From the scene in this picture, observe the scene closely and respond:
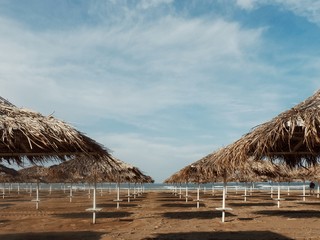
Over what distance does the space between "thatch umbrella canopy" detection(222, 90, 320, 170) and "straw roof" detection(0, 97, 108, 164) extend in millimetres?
2478

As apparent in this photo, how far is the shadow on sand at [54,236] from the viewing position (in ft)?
39.5

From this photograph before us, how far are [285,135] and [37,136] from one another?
13.2 feet

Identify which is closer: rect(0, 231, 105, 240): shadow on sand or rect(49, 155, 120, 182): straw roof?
rect(0, 231, 105, 240): shadow on sand

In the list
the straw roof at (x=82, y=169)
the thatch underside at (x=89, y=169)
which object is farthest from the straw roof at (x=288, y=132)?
the straw roof at (x=82, y=169)

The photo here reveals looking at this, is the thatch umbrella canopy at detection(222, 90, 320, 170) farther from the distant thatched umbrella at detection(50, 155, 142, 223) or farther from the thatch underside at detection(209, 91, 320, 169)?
the distant thatched umbrella at detection(50, 155, 142, 223)

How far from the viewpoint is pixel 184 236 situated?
12188mm

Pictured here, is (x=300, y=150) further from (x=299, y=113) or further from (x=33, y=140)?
(x=33, y=140)

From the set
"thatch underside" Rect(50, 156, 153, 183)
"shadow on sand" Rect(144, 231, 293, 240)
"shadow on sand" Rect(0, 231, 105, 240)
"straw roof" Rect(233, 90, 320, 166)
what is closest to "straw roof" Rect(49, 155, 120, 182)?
"thatch underside" Rect(50, 156, 153, 183)

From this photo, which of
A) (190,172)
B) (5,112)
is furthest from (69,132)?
(190,172)

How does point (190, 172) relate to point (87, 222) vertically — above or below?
above

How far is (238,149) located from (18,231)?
9.44 metres

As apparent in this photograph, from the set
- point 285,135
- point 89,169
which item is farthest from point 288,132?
point 89,169

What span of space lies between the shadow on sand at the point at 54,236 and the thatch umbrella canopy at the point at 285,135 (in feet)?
19.2

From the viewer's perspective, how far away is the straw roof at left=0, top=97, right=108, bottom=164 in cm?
590
